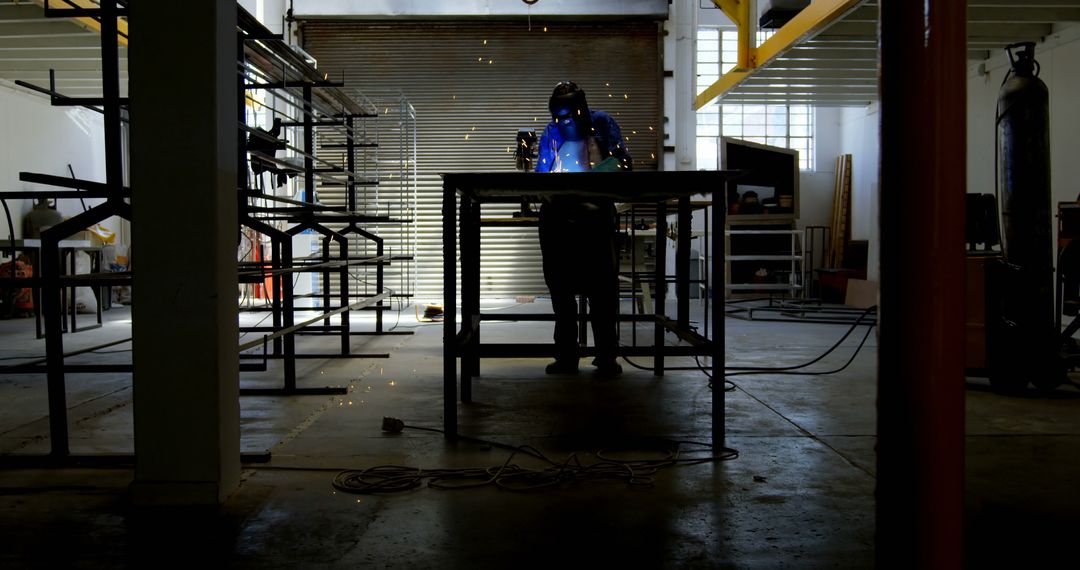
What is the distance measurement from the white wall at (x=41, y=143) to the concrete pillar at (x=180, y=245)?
827 centimetres

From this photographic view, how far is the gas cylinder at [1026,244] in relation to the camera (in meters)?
3.71

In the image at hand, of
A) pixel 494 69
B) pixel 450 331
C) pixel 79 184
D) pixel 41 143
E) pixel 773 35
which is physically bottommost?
pixel 450 331

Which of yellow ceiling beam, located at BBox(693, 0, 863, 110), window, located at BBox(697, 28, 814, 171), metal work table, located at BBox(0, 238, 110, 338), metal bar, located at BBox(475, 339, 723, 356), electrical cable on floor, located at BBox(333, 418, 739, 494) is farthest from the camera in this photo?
window, located at BBox(697, 28, 814, 171)

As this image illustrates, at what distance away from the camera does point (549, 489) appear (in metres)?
2.16

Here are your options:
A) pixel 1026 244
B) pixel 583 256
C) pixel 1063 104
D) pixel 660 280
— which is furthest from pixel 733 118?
pixel 583 256

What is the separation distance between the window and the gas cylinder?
7949 millimetres

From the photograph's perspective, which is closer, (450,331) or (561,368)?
(450,331)

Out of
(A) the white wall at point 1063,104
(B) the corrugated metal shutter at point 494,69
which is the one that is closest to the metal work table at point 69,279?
(B) the corrugated metal shutter at point 494,69

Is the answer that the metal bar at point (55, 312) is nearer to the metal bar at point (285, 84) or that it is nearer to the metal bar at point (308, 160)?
the metal bar at point (285, 84)

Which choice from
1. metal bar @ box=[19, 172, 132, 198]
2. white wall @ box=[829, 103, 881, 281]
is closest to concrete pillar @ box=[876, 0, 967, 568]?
metal bar @ box=[19, 172, 132, 198]

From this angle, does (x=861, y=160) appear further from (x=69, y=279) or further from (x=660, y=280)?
(x=69, y=279)

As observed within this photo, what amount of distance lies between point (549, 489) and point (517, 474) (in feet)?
0.54

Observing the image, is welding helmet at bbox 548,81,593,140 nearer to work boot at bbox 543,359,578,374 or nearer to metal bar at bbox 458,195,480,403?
metal bar at bbox 458,195,480,403

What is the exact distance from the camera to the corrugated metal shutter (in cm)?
1091
